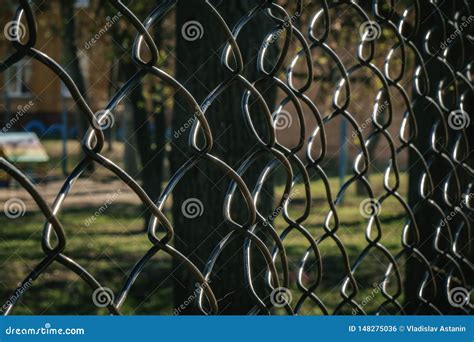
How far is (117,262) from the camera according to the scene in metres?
5.69

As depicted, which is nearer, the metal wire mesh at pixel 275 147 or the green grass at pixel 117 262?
the metal wire mesh at pixel 275 147

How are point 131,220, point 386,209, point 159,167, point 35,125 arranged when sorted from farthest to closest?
point 35,125, point 386,209, point 131,220, point 159,167

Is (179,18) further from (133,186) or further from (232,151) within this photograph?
(133,186)

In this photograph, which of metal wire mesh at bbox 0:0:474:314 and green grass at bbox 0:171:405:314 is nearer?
metal wire mesh at bbox 0:0:474:314

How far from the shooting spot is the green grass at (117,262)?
4496mm

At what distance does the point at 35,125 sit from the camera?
12500 millimetres

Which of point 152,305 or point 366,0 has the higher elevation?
point 366,0

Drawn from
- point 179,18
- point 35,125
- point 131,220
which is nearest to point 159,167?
point 131,220

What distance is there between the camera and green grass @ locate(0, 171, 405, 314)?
4496mm

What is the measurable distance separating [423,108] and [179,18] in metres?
1.02

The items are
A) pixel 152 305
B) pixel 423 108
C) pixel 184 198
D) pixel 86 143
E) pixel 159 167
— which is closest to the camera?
pixel 86 143

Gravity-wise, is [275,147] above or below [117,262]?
above

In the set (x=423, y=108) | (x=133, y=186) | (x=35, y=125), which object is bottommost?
(x=35, y=125)

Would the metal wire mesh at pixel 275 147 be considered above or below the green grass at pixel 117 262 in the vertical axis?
above
